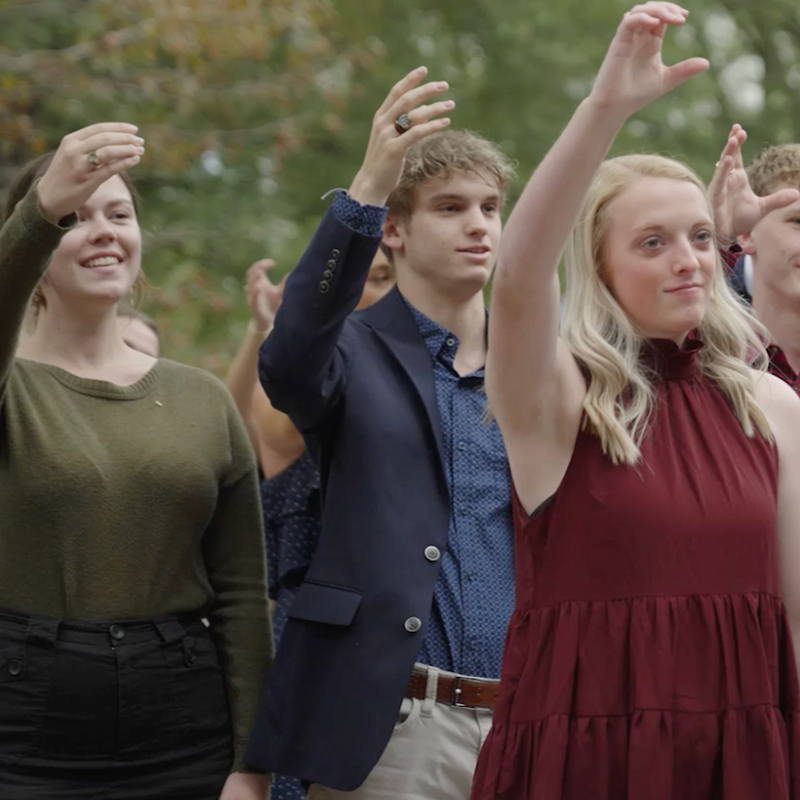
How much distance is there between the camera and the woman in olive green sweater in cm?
358

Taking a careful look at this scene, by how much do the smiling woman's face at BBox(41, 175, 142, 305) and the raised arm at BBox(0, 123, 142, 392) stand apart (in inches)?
15.0

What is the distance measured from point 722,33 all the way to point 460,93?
15.6 ft

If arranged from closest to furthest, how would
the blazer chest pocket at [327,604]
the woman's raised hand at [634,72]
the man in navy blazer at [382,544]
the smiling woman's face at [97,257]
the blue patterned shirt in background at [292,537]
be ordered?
1. the woman's raised hand at [634,72]
2. the man in navy blazer at [382,544]
3. the blazer chest pocket at [327,604]
4. the smiling woman's face at [97,257]
5. the blue patterned shirt in background at [292,537]

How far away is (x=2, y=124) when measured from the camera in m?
9.35

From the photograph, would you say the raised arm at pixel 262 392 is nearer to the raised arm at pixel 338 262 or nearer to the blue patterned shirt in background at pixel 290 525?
the blue patterned shirt in background at pixel 290 525

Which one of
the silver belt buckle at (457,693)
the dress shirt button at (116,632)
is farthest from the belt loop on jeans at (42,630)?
the silver belt buckle at (457,693)

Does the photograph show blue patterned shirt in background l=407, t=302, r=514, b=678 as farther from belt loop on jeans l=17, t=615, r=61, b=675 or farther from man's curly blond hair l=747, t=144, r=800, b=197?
man's curly blond hair l=747, t=144, r=800, b=197

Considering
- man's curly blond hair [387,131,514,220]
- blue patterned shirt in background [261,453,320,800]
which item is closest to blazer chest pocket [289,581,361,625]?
blue patterned shirt in background [261,453,320,800]

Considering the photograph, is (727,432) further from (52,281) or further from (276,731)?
(52,281)

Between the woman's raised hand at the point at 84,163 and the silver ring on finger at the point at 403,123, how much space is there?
59 cm

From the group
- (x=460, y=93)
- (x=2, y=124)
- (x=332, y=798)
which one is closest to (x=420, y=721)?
(x=332, y=798)

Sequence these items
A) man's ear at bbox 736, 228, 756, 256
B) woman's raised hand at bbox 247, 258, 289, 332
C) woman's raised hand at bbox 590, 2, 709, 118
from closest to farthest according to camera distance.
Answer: woman's raised hand at bbox 590, 2, 709, 118 → man's ear at bbox 736, 228, 756, 256 → woman's raised hand at bbox 247, 258, 289, 332

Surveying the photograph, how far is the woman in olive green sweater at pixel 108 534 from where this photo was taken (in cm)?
358

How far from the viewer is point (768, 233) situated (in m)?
4.32
